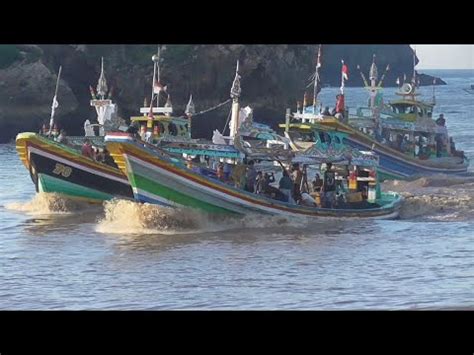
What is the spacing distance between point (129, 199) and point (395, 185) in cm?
600

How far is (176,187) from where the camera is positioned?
15.7 m

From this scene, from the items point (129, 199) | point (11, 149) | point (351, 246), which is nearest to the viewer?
point (351, 246)

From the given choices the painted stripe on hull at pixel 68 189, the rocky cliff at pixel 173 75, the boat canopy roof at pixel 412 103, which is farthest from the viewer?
the rocky cliff at pixel 173 75

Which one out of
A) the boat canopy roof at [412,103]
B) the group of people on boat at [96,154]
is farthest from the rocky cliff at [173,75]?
the group of people on boat at [96,154]

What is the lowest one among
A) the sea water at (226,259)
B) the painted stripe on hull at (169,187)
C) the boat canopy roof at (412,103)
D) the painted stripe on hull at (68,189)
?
the sea water at (226,259)

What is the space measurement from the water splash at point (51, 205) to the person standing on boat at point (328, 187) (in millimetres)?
4098

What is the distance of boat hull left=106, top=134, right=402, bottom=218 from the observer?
1551 cm

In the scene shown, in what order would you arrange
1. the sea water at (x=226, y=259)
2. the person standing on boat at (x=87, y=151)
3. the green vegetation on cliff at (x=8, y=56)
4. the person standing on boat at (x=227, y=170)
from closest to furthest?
the sea water at (x=226, y=259) < the person standing on boat at (x=227, y=170) < the person standing on boat at (x=87, y=151) < the green vegetation on cliff at (x=8, y=56)

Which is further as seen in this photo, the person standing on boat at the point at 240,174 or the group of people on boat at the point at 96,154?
the group of people on boat at the point at 96,154

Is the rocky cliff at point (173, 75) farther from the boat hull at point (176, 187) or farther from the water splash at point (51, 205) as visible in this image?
the boat hull at point (176, 187)

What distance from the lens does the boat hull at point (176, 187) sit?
50.9 feet
